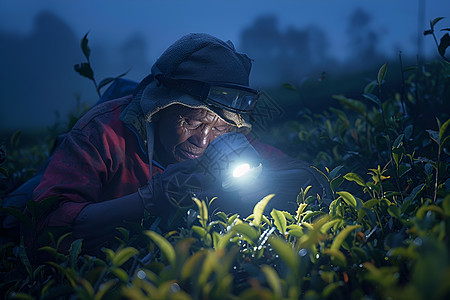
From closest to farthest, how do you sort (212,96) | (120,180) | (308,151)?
(212,96)
(120,180)
(308,151)

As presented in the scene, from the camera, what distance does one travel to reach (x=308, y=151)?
2.61m

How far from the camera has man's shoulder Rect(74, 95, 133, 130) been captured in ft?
6.24

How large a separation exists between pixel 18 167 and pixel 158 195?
201 centimetres

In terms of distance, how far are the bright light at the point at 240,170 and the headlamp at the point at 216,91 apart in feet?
1.26

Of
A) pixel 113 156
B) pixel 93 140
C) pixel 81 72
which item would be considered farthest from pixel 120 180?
pixel 81 72

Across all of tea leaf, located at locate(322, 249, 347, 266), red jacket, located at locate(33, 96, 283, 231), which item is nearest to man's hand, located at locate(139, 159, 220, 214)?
red jacket, located at locate(33, 96, 283, 231)

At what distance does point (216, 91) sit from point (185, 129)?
10.3 inches

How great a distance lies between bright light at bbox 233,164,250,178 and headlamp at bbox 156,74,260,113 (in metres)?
0.38

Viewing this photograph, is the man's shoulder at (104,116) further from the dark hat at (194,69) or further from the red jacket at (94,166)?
the dark hat at (194,69)

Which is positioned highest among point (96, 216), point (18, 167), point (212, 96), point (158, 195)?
point (212, 96)

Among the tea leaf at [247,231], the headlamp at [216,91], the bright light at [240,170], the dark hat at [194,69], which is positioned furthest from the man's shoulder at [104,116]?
the tea leaf at [247,231]

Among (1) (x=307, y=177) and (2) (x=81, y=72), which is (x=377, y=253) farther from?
(2) (x=81, y=72)

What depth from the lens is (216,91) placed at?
1795 mm

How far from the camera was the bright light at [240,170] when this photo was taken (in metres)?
1.54
